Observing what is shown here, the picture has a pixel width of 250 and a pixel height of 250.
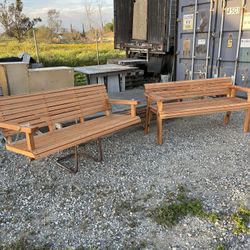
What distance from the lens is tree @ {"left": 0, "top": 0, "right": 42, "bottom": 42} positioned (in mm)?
17127

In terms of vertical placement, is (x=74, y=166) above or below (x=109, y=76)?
below

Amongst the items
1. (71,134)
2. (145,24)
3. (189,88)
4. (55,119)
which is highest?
(145,24)

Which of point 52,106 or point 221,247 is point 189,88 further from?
point 221,247

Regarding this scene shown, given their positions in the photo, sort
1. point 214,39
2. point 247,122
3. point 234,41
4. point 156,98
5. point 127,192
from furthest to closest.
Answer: point 214,39
point 234,41
point 247,122
point 156,98
point 127,192

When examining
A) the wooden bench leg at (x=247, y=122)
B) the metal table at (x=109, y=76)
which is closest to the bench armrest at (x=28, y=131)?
the metal table at (x=109, y=76)

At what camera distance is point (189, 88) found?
4.29 m

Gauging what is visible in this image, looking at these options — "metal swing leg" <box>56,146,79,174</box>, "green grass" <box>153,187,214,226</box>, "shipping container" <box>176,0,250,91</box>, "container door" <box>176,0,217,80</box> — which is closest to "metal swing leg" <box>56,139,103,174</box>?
"metal swing leg" <box>56,146,79,174</box>

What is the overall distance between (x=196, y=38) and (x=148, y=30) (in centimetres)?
180

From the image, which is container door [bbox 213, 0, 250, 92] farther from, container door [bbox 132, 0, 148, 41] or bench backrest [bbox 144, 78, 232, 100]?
container door [bbox 132, 0, 148, 41]

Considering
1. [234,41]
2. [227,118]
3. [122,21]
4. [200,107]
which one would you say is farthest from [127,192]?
[122,21]

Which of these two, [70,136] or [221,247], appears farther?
[70,136]

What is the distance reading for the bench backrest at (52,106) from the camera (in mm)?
2891

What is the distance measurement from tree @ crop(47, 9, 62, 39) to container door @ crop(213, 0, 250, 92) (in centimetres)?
1595

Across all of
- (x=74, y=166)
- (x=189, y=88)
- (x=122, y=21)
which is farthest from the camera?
(x=122, y=21)
